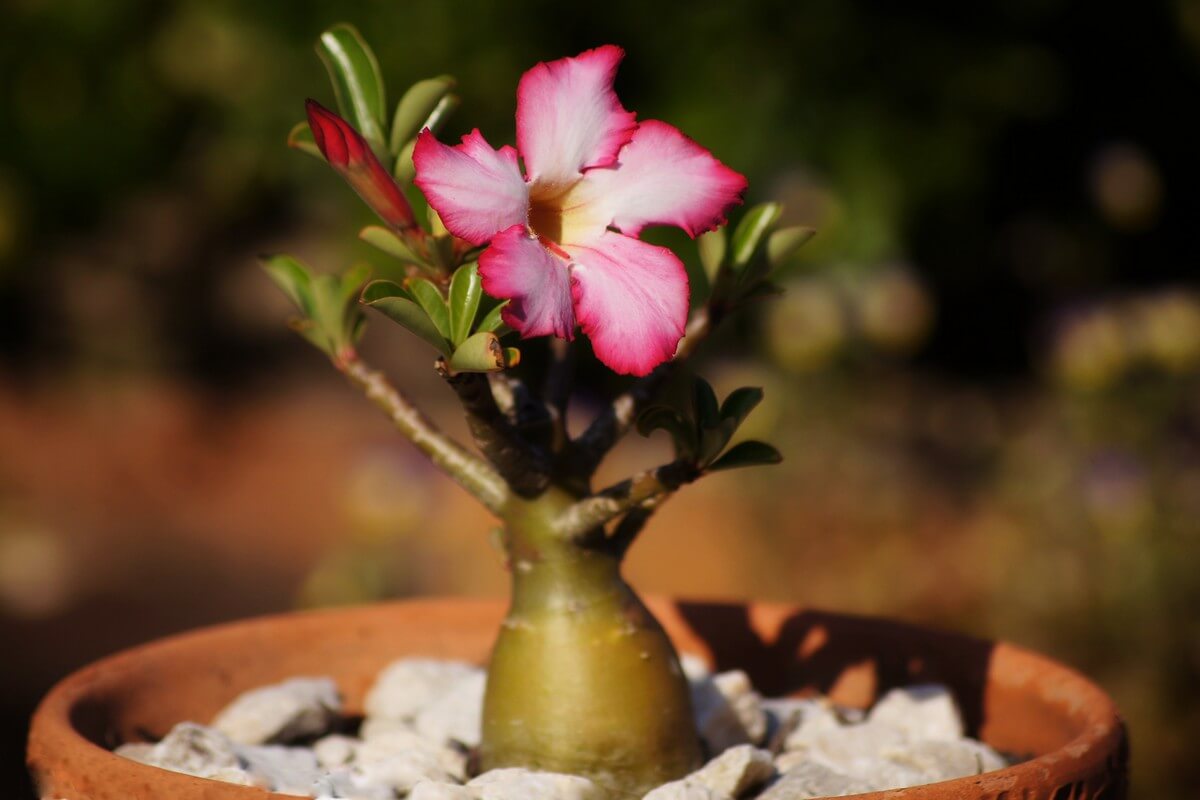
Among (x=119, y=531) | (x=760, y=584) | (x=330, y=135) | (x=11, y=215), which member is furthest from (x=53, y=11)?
(x=330, y=135)

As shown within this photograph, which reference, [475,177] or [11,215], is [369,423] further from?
[475,177]

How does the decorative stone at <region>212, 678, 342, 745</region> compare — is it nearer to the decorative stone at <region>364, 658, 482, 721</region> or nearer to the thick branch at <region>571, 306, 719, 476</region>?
the decorative stone at <region>364, 658, 482, 721</region>

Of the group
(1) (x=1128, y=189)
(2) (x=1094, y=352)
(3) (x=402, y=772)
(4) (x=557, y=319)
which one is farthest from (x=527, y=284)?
(1) (x=1128, y=189)

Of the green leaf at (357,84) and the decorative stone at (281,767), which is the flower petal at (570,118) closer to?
the green leaf at (357,84)

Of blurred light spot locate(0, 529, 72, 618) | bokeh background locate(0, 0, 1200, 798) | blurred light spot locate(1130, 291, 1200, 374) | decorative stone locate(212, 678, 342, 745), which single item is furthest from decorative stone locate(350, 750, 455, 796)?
blurred light spot locate(0, 529, 72, 618)

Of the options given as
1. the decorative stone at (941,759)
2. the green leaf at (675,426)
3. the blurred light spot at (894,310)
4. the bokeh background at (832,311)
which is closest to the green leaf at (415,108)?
the green leaf at (675,426)

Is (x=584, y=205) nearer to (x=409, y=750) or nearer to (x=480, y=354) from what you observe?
(x=480, y=354)

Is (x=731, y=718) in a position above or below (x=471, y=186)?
below
